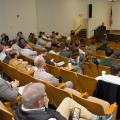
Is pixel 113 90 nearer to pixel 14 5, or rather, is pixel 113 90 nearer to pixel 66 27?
pixel 14 5

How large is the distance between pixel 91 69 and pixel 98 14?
10.4 m

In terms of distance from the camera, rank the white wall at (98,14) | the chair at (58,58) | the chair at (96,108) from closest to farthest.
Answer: the chair at (96,108), the chair at (58,58), the white wall at (98,14)

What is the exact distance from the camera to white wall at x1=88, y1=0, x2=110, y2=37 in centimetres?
1536

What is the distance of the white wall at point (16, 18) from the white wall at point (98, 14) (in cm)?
476

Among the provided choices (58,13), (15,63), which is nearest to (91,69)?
(15,63)

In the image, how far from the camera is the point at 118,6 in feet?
52.6

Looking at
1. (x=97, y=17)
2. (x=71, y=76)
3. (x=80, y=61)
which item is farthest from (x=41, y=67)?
(x=97, y=17)

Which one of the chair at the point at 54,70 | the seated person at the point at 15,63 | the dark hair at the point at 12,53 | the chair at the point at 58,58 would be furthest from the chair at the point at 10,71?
the chair at the point at 58,58

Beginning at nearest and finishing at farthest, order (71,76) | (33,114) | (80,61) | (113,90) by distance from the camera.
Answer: (33,114) < (113,90) < (71,76) < (80,61)

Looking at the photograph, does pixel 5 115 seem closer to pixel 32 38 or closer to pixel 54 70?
→ pixel 54 70

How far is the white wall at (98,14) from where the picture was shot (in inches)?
605

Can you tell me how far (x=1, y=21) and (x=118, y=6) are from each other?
28.3 feet

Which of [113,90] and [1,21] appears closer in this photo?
[113,90]

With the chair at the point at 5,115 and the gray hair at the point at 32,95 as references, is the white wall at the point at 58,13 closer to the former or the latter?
the chair at the point at 5,115
